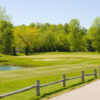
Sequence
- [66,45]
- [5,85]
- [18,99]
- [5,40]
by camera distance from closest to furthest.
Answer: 1. [18,99]
2. [5,85]
3. [5,40]
4. [66,45]

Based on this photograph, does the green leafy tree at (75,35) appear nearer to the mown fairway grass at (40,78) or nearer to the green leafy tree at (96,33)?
the green leafy tree at (96,33)

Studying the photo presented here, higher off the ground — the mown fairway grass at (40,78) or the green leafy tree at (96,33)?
the green leafy tree at (96,33)

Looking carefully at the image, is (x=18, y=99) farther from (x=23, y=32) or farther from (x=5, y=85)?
(x=23, y=32)

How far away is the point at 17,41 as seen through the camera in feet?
282

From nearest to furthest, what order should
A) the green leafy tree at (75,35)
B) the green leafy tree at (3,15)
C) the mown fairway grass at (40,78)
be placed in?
the mown fairway grass at (40,78)
the green leafy tree at (3,15)
the green leafy tree at (75,35)

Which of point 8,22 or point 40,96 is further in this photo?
point 8,22

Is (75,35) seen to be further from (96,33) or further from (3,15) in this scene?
(3,15)

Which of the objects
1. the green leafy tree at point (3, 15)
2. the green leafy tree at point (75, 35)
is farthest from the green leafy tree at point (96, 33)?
the green leafy tree at point (3, 15)

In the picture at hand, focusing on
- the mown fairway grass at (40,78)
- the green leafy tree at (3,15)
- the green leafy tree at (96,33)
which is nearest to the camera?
the mown fairway grass at (40,78)

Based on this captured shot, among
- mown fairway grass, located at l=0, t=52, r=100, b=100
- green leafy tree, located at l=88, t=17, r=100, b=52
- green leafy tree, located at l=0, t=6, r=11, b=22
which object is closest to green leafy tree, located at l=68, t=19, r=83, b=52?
green leafy tree, located at l=88, t=17, r=100, b=52

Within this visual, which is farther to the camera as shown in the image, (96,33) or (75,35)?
(75,35)

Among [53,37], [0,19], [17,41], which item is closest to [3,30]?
[0,19]

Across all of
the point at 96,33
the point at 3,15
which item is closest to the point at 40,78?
the point at 3,15

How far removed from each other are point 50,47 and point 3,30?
44.7 metres
